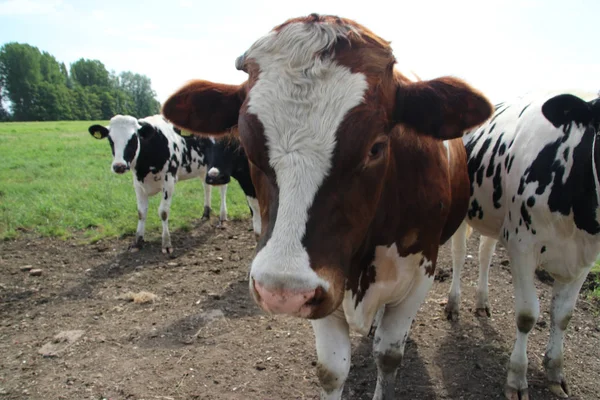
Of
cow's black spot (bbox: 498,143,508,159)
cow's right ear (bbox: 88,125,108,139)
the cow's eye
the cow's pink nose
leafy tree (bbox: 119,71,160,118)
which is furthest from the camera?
leafy tree (bbox: 119,71,160,118)

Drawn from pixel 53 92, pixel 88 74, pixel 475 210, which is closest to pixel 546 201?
pixel 475 210

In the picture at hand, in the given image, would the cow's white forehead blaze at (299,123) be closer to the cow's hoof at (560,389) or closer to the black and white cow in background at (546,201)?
the black and white cow in background at (546,201)

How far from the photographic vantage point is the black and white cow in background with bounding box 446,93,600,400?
8.63 feet

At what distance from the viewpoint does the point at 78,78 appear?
92.1 meters

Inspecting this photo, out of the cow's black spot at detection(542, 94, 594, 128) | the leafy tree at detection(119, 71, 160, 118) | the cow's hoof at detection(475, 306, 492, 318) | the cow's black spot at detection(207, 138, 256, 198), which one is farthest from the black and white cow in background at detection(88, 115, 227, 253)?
the leafy tree at detection(119, 71, 160, 118)

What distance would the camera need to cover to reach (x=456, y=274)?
14.6 feet

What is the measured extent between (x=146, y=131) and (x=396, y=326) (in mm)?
5658

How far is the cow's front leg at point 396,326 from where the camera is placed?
262cm

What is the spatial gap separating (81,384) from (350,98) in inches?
121

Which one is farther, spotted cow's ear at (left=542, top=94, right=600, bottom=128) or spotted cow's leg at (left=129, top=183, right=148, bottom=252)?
spotted cow's leg at (left=129, top=183, right=148, bottom=252)

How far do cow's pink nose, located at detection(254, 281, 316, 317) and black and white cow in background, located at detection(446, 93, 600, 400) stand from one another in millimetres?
1851

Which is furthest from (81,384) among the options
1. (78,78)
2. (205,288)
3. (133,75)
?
(133,75)

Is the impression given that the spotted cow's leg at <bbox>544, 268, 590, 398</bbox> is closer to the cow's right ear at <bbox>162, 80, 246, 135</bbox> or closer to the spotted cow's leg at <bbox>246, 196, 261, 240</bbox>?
the cow's right ear at <bbox>162, 80, 246, 135</bbox>

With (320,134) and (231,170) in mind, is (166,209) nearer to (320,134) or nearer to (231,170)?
(231,170)
